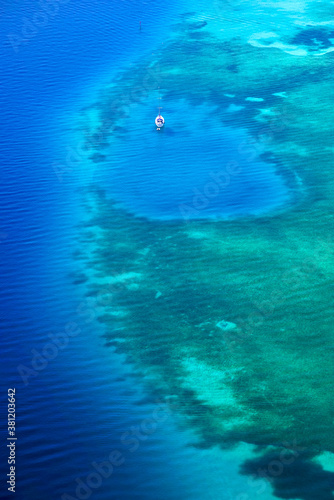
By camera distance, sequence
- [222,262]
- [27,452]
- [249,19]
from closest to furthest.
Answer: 1. [27,452]
2. [222,262]
3. [249,19]

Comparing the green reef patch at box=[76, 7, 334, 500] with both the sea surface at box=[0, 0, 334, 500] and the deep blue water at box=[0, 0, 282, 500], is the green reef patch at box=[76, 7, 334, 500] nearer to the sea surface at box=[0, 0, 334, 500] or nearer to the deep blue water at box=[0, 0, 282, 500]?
the sea surface at box=[0, 0, 334, 500]

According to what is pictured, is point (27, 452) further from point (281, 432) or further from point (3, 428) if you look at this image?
point (281, 432)

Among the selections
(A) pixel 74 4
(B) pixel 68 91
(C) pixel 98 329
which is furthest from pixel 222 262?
(A) pixel 74 4

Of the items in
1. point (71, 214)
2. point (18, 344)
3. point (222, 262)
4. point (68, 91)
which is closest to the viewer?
point (18, 344)
